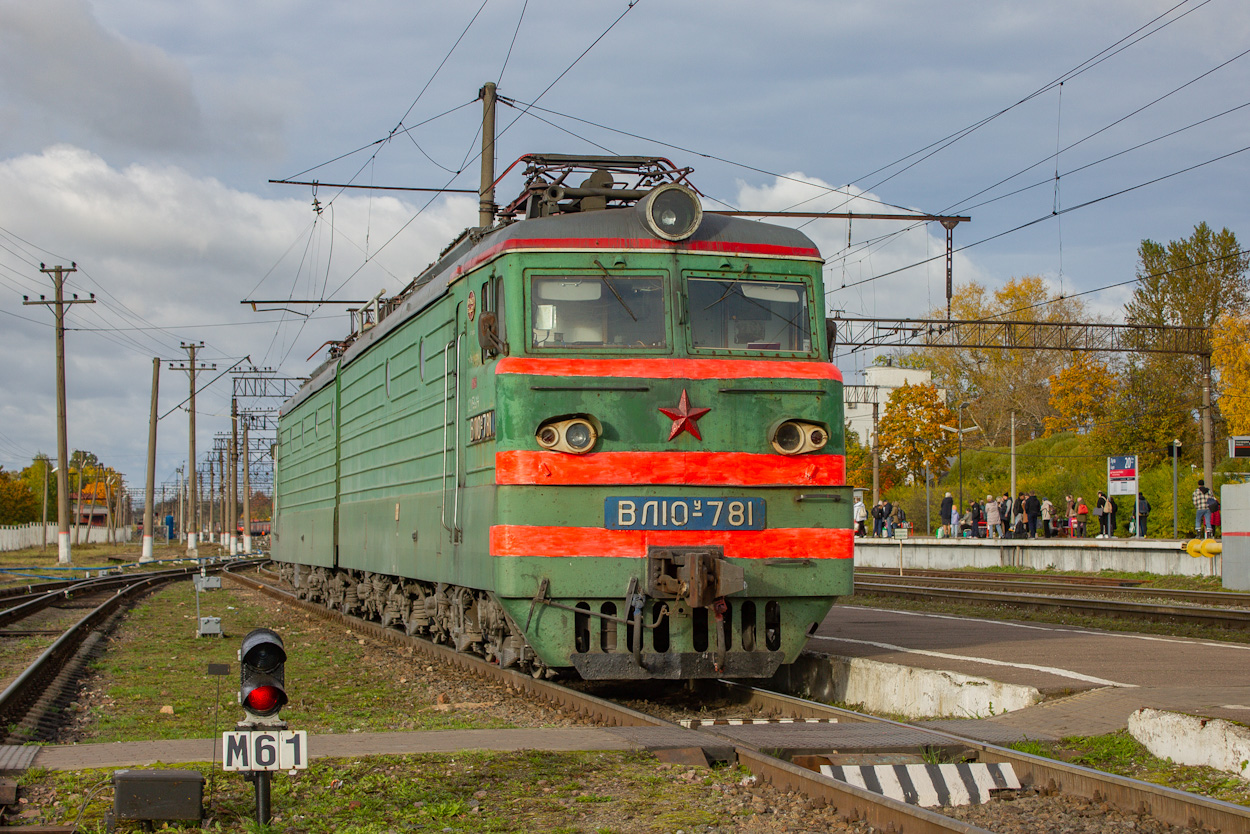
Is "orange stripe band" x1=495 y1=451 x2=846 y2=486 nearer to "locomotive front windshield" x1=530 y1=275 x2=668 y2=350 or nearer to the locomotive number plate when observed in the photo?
the locomotive number plate

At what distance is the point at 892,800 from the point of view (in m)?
5.29

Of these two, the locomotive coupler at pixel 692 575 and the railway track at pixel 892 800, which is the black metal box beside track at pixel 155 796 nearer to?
the railway track at pixel 892 800

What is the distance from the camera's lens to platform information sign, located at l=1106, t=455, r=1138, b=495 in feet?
97.8

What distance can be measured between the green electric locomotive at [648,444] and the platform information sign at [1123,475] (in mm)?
22862

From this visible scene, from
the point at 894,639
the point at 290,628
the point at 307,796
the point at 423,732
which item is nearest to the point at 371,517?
the point at 290,628

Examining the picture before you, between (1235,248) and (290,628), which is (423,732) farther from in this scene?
(1235,248)

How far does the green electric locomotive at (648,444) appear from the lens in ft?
28.3

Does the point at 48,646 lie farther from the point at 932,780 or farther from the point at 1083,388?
the point at 1083,388

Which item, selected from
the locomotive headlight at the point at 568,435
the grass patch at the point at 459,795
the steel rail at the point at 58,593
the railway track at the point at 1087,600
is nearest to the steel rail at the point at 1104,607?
the railway track at the point at 1087,600

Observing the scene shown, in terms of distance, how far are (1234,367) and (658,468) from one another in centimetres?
4888

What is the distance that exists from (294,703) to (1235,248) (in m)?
66.3

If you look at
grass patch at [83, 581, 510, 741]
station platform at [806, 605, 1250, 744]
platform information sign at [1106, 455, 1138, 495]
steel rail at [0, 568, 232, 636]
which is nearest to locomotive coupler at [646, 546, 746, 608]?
grass patch at [83, 581, 510, 741]

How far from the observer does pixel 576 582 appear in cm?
866

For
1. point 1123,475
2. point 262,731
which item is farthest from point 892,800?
point 1123,475
